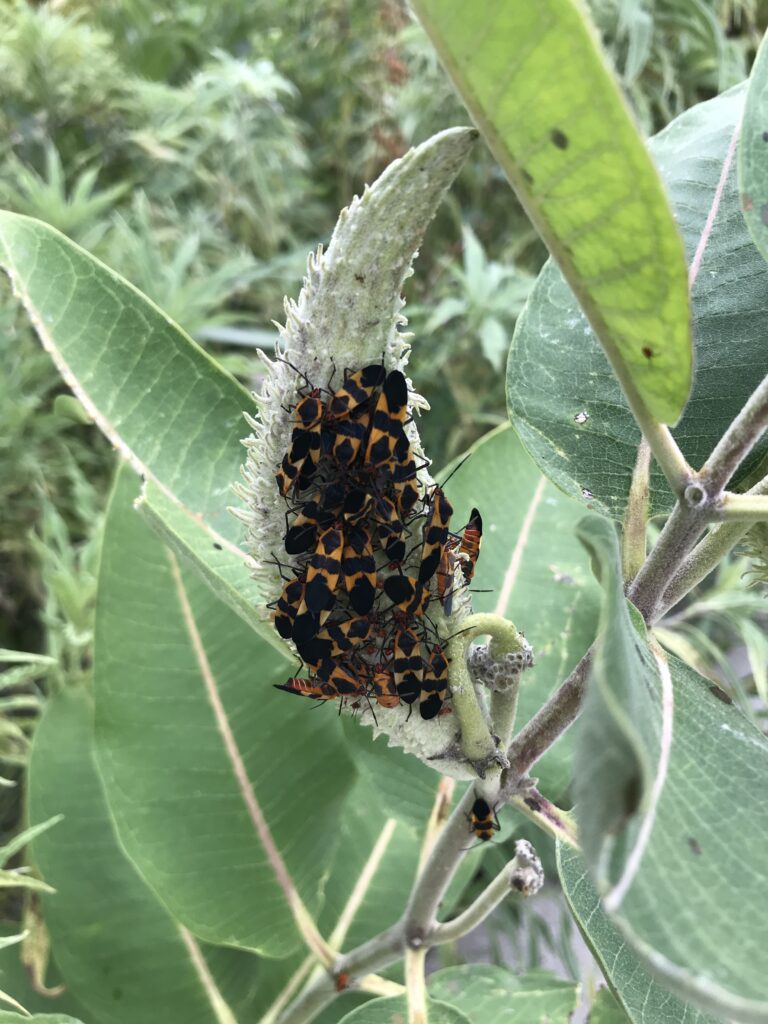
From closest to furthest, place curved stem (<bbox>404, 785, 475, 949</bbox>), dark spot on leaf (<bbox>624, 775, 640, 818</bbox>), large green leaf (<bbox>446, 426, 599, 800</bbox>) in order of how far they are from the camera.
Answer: dark spot on leaf (<bbox>624, 775, 640, 818</bbox>) → curved stem (<bbox>404, 785, 475, 949</bbox>) → large green leaf (<bbox>446, 426, 599, 800</bbox>)

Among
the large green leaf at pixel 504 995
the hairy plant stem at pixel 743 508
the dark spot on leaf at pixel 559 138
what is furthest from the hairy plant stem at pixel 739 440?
the large green leaf at pixel 504 995

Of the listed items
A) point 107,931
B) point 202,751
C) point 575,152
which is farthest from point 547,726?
point 107,931

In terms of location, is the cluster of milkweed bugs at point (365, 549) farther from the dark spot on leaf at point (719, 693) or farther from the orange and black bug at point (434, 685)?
the dark spot on leaf at point (719, 693)

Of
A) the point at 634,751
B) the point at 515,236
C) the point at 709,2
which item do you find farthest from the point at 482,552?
the point at 709,2

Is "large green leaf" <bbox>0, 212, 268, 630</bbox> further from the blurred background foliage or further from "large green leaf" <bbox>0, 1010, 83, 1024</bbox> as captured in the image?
the blurred background foliage

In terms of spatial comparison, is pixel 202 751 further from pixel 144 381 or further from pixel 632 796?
pixel 632 796

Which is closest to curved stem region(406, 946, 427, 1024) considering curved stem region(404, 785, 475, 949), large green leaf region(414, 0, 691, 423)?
curved stem region(404, 785, 475, 949)
